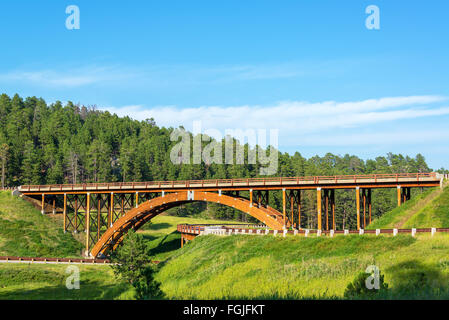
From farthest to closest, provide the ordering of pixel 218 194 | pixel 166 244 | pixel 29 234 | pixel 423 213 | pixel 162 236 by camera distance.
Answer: pixel 162 236, pixel 166 244, pixel 29 234, pixel 218 194, pixel 423 213

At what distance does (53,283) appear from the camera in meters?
53.6

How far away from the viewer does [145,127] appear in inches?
7795

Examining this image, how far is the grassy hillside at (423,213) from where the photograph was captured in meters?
47.9

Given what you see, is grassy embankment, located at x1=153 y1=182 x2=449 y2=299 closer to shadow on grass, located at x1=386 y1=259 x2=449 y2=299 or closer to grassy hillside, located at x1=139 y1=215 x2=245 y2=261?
shadow on grass, located at x1=386 y1=259 x2=449 y2=299

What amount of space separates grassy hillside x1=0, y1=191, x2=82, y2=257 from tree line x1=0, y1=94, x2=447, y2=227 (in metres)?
32.5

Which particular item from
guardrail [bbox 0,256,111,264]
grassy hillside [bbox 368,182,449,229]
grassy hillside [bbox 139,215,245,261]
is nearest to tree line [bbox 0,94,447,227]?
grassy hillside [bbox 139,215,245,261]

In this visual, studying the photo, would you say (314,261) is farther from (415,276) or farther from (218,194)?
(218,194)

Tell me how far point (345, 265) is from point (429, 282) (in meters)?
8.40

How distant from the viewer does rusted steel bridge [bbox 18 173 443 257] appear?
5484 cm

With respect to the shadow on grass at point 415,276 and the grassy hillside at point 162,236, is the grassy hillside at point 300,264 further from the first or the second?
the grassy hillside at point 162,236

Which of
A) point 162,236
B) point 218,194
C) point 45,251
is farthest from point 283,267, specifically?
point 162,236

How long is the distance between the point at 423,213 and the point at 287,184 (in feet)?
52.9

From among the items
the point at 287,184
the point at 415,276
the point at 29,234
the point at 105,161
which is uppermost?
the point at 105,161
